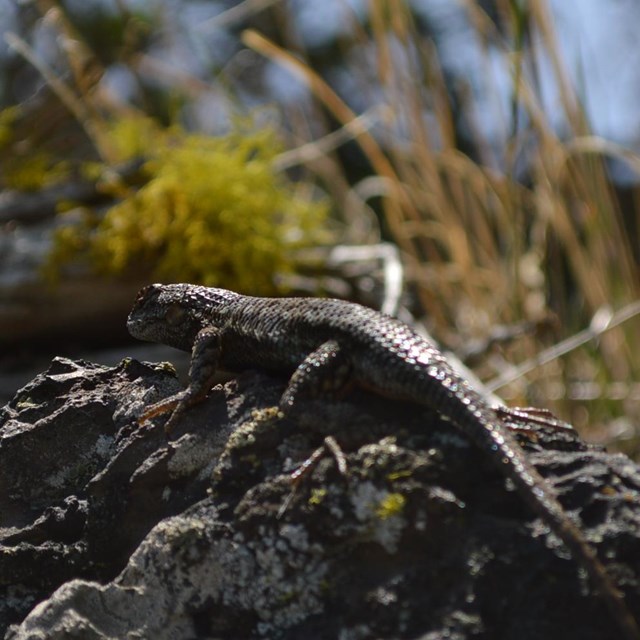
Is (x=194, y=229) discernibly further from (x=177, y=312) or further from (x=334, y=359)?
(x=334, y=359)

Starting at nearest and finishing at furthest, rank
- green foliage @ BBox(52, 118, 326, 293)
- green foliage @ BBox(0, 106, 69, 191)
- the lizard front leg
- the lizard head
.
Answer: the lizard front leg → the lizard head → green foliage @ BBox(52, 118, 326, 293) → green foliage @ BBox(0, 106, 69, 191)

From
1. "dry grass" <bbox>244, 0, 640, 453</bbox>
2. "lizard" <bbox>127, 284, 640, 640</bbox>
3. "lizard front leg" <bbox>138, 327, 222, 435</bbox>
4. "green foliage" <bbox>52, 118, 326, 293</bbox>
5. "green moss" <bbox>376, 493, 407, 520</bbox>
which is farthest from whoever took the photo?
"green foliage" <bbox>52, 118, 326, 293</bbox>

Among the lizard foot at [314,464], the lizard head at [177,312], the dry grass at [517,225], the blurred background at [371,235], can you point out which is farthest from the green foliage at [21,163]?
the lizard foot at [314,464]

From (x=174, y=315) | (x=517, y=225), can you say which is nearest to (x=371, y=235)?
(x=517, y=225)

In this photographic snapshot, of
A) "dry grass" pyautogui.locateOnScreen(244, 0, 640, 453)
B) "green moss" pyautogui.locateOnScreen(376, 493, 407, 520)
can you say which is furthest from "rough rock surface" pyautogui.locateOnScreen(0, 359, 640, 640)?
"dry grass" pyautogui.locateOnScreen(244, 0, 640, 453)

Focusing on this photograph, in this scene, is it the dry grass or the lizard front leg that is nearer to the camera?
the lizard front leg

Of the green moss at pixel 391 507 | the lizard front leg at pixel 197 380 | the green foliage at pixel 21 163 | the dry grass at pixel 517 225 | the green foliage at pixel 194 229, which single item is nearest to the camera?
the green moss at pixel 391 507

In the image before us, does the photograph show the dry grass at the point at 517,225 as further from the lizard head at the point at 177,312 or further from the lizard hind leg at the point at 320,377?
the lizard hind leg at the point at 320,377

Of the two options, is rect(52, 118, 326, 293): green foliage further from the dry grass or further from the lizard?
the lizard
